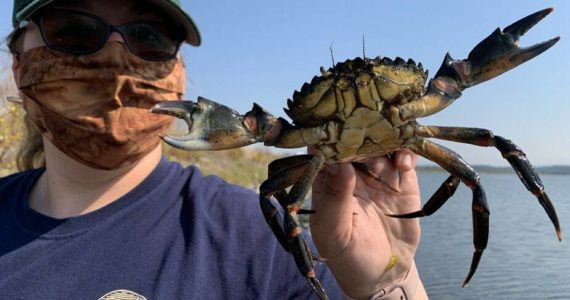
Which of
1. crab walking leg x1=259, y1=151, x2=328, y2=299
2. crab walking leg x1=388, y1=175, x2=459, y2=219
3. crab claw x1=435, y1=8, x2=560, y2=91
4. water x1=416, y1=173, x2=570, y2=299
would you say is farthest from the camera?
water x1=416, y1=173, x2=570, y2=299

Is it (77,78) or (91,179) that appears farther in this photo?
(91,179)

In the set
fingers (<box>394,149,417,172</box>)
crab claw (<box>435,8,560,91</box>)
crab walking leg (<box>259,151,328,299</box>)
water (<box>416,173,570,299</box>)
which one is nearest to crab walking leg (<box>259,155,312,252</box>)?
crab walking leg (<box>259,151,328,299</box>)

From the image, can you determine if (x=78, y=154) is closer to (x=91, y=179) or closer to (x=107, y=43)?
(x=91, y=179)

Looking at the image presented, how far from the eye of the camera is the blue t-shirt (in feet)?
8.86

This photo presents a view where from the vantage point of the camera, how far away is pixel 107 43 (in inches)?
114

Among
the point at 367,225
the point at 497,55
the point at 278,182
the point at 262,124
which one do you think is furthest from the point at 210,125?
the point at 497,55

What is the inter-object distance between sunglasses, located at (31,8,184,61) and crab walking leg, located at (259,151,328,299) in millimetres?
1101

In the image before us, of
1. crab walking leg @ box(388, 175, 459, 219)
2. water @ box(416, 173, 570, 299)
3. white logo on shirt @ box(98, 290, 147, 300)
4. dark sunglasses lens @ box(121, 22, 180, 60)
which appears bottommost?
water @ box(416, 173, 570, 299)

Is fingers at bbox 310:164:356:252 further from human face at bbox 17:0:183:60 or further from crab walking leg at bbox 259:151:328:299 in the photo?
human face at bbox 17:0:183:60

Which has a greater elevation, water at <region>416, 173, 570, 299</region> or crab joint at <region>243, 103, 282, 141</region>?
crab joint at <region>243, 103, 282, 141</region>

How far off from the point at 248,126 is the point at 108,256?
1.09 meters

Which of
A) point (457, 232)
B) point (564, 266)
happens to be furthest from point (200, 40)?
point (457, 232)

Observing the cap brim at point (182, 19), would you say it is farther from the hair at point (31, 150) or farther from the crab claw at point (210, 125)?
the hair at point (31, 150)

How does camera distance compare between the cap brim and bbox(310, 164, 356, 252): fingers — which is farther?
the cap brim
